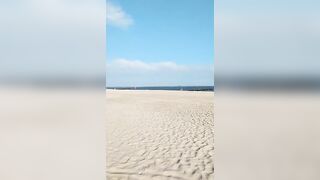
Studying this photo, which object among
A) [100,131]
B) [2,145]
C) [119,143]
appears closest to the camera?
[100,131]

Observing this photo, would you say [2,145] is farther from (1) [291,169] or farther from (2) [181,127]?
(1) [291,169]

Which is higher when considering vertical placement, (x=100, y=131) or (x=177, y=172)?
(x=100, y=131)

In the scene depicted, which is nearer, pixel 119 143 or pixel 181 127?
pixel 119 143

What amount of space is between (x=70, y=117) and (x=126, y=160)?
4.25 metres

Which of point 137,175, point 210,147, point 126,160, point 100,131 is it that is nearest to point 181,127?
point 210,147

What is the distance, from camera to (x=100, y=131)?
2707mm

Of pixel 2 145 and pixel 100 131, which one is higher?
pixel 100 131

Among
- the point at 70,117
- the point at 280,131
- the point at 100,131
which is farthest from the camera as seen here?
the point at 70,117

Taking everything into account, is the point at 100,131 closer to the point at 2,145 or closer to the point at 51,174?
the point at 51,174

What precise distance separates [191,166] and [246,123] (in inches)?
146

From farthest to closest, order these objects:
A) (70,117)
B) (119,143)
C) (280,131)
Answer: (70,117) → (280,131) → (119,143)

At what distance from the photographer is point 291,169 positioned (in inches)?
156

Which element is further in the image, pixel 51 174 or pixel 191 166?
pixel 191 166

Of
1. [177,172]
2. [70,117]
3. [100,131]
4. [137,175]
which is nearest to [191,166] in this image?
[177,172]
